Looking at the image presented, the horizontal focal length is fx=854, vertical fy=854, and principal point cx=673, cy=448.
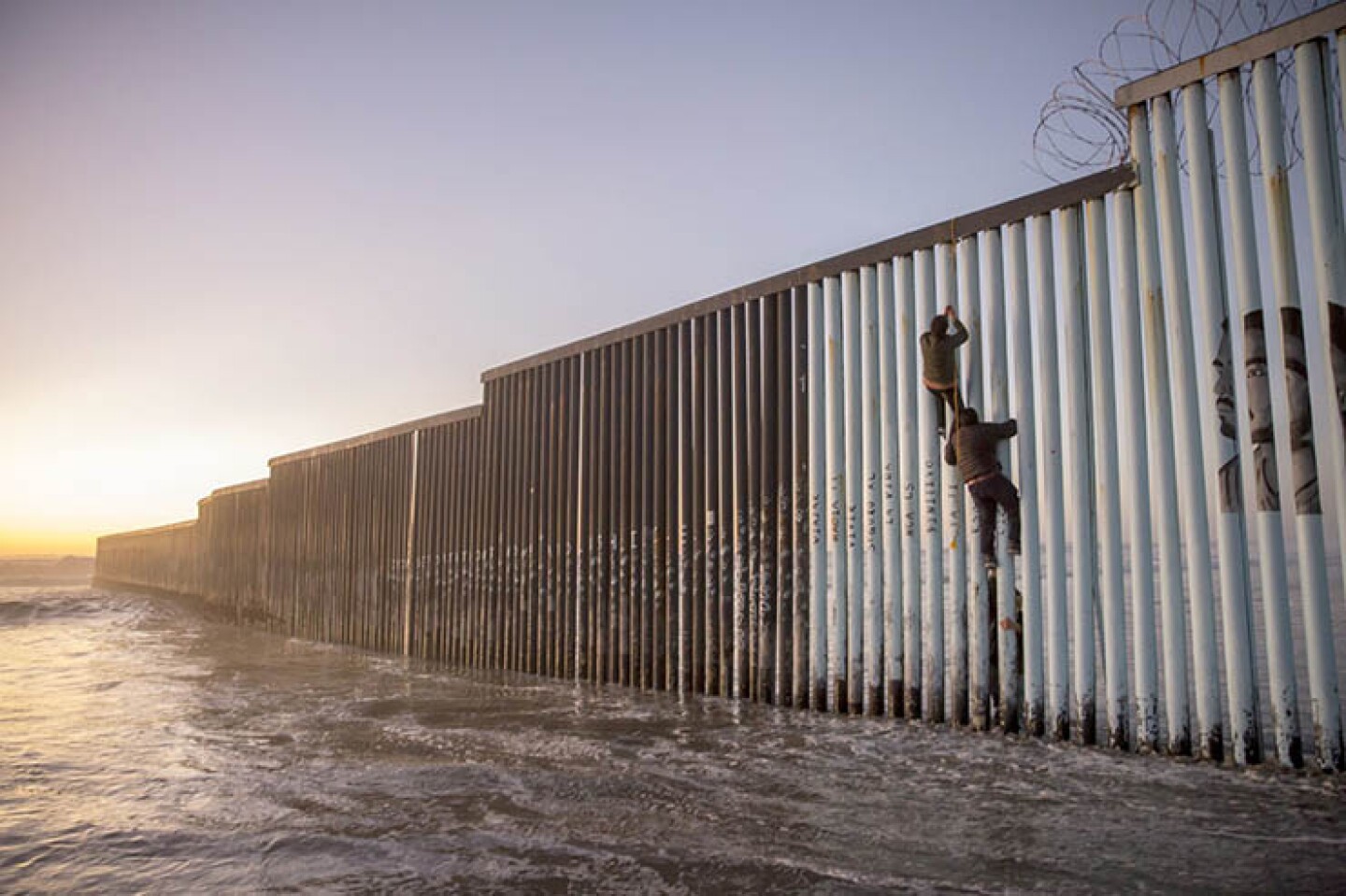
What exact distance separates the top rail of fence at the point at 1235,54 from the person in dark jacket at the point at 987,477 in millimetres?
1977

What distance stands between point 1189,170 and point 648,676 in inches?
215

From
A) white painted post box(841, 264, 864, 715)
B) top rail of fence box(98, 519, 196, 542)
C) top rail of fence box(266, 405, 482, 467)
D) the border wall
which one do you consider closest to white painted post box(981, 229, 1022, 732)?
the border wall

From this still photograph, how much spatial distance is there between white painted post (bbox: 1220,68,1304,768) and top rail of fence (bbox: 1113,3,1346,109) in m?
0.08

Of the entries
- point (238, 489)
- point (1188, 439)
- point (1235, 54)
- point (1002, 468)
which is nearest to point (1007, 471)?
point (1002, 468)

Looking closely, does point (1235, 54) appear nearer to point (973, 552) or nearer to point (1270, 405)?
point (1270, 405)

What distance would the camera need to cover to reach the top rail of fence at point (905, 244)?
16.4 ft

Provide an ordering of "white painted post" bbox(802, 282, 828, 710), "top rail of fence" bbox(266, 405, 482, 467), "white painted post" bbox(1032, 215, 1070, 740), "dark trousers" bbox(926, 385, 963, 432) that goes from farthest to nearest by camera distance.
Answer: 1. "top rail of fence" bbox(266, 405, 482, 467)
2. "white painted post" bbox(802, 282, 828, 710)
3. "dark trousers" bbox(926, 385, 963, 432)
4. "white painted post" bbox(1032, 215, 1070, 740)

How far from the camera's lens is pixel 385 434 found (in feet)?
39.3

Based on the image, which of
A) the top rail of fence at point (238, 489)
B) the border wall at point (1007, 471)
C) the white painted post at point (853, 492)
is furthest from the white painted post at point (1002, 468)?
the top rail of fence at point (238, 489)

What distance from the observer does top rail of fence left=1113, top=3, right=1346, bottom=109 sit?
4.16 m

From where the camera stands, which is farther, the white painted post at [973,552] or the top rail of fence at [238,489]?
the top rail of fence at [238,489]

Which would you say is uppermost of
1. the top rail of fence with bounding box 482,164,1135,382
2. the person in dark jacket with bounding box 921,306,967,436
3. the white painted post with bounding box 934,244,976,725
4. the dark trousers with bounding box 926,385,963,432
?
the top rail of fence with bounding box 482,164,1135,382

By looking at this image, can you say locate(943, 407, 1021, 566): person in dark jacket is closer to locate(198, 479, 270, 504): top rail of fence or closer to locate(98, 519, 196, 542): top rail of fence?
locate(198, 479, 270, 504): top rail of fence

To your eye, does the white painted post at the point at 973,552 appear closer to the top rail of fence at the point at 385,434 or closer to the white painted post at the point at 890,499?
the white painted post at the point at 890,499
